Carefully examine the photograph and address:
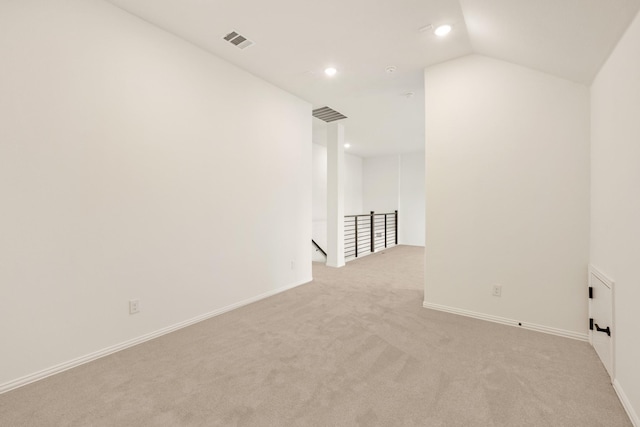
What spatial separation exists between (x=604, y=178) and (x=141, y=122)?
3472 millimetres

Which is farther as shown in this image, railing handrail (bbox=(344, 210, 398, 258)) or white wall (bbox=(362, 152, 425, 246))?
white wall (bbox=(362, 152, 425, 246))

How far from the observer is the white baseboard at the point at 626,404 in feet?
4.31

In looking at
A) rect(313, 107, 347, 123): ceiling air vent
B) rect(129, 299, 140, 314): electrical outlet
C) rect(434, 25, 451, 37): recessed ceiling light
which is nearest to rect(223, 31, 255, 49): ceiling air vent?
rect(434, 25, 451, 37): recessed ceiling light

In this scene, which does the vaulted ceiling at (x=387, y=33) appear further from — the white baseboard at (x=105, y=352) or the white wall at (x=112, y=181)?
the white baseboard at (x=105, y=352)

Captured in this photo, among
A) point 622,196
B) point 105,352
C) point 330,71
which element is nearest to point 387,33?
point 330,71

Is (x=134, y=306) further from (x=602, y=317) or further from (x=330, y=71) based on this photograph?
(x=602, y=317)

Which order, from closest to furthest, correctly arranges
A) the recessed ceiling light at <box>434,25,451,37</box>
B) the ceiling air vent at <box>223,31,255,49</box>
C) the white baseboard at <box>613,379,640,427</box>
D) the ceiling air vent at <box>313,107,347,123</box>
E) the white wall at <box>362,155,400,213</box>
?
the white baseboard at <box>613,379,640,427</box>, the recessed ceiling light at <box>434,25,451,37</box>, the ceiling air vent at <box>223,31,255,49</box>, the ceiling air vent at <box>313,107,347,123</box>, the white wall at <box>362,155,400,213</box>

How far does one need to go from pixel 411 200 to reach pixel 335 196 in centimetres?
387

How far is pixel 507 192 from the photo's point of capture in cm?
251

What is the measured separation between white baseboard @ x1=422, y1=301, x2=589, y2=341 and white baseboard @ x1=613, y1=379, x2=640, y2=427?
73cm

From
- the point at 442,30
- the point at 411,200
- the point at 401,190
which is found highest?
the point at 442,30

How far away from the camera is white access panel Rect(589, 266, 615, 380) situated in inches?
67.1

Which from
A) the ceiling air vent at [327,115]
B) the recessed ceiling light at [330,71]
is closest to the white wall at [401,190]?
the ceiling air vent at [327,115]

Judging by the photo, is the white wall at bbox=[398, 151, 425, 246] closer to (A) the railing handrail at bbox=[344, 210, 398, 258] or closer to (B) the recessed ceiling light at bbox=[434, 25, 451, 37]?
(A) the railing handrail at bbox=[344, 210, 398, 258]
